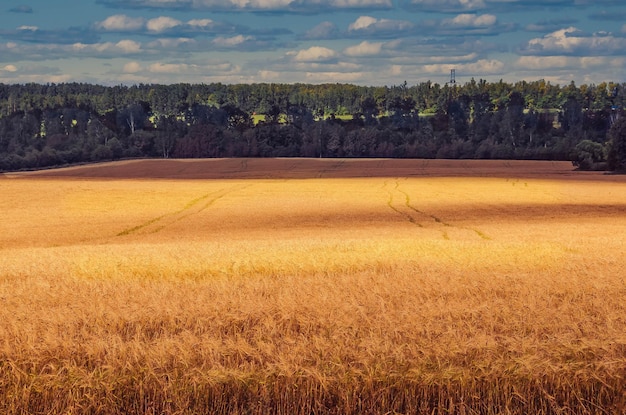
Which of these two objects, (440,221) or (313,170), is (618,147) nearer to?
(313,170)

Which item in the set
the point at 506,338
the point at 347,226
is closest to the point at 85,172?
the point at 347,226

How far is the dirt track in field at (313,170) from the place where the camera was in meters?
108

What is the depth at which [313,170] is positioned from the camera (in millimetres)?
119625

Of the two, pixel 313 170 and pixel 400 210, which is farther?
pixel 313 170

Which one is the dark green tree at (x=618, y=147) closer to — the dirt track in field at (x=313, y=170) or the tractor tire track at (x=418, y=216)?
the dirt track in field at (x=313, y=170)

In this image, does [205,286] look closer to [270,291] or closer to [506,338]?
[270,291]

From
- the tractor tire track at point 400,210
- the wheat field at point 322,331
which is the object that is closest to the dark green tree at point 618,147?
the tractor tire track at point 400,210

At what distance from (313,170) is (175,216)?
67.5m

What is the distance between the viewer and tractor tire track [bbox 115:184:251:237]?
149ft

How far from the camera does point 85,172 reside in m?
123

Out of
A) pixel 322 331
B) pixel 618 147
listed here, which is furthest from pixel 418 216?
pixel 618 147

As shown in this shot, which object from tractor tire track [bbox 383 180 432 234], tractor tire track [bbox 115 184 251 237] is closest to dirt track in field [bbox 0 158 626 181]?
tractor tire track [bbox 383 180 432 234]

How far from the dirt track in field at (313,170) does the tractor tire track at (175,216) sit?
37.7 meters

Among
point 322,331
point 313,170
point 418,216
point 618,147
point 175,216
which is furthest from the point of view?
point 313,170
